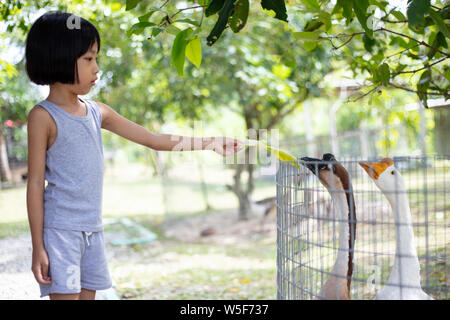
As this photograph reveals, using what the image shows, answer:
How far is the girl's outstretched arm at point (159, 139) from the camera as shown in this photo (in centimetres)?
157

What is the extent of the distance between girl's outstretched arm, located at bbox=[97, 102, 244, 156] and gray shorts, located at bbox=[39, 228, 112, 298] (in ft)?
1.35

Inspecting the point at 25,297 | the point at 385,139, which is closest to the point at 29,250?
the point at 25,297

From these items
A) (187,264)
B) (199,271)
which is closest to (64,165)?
(199,271)

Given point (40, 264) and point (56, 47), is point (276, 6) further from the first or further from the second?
point (40, 264)

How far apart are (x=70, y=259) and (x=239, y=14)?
0.93 metres

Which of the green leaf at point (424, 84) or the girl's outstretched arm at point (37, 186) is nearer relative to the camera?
the girl's outstretched arm at point (37, 186)

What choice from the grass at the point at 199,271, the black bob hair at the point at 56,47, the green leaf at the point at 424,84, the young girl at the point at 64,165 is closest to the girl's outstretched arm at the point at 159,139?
the young girl at the point at 64,165

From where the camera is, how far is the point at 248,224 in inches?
230

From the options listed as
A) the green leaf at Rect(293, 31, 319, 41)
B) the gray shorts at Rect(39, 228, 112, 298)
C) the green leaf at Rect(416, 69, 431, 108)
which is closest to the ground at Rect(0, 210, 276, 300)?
the gray shorts at Rect(39, 228, 112, 298)

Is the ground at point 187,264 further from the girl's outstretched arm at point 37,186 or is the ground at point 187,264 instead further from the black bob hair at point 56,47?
the black bob hair at point 56,47

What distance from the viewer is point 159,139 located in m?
1.61

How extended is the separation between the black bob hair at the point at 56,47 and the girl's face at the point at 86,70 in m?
0.01

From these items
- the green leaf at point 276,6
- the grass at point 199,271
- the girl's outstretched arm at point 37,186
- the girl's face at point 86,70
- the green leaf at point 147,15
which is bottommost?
the grass at point 199,271

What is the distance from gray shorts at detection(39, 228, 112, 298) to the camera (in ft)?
4.17
